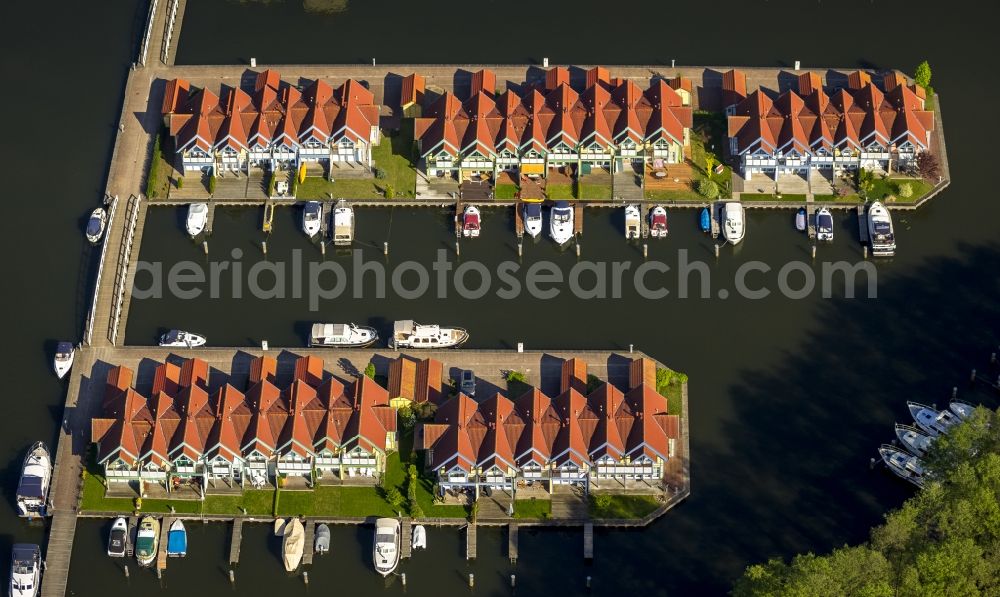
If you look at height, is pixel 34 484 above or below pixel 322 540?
above

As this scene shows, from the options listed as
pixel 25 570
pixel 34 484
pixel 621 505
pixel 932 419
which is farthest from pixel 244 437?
pixel 932 419

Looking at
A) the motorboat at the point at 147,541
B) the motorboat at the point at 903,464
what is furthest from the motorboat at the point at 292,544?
the motorboat at the point at 903,464

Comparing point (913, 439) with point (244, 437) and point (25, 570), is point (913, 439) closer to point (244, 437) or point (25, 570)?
point (244, 437)

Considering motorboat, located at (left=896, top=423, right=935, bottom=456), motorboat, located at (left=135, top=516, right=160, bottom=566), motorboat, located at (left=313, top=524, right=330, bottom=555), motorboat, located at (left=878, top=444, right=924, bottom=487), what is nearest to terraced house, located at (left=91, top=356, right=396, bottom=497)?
motorboat, located at (left=135, top=516, right=160, bottom=566)

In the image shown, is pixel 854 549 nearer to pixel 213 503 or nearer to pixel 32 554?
pixel 213 503

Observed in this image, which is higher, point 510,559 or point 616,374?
point 616,374

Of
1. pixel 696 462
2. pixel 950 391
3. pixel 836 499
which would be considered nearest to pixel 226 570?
pixel 696 462
